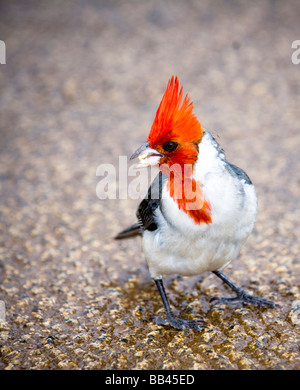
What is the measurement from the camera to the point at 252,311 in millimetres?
3445

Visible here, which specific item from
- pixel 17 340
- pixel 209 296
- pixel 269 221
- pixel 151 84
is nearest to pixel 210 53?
pixel 151 84

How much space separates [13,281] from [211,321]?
1766 millimetres

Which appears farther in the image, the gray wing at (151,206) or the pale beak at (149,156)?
the gray wing at (151,206)

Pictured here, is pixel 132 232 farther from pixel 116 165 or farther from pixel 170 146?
pixel 116 165

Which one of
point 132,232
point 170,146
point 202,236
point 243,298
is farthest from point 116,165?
point 202,236

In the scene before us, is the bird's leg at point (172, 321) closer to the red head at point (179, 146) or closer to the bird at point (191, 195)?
the bird at point (191, 195)

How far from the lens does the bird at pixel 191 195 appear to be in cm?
287

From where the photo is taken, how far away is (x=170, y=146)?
2918 millimetres

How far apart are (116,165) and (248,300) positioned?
292cm

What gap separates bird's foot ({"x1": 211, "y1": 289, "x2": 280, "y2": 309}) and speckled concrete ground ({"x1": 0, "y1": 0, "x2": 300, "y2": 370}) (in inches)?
2.9

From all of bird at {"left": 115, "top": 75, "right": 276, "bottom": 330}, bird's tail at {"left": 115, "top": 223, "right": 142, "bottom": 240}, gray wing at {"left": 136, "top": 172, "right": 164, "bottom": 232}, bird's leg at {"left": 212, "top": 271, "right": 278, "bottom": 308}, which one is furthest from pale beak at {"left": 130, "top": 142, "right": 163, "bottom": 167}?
bird's leg at {"left": 212, "top": 271, "right": 278, "bottom": 308}

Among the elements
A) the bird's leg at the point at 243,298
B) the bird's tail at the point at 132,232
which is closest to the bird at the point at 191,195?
→ the bird's leg at the point at 243,298

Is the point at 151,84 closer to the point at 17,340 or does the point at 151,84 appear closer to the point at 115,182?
the point at 115,182

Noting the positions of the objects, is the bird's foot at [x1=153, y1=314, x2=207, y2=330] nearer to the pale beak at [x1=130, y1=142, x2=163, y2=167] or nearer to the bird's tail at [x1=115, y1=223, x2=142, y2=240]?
the bird's tail at [x1=115, y1=223, x2=142, y2=240]
